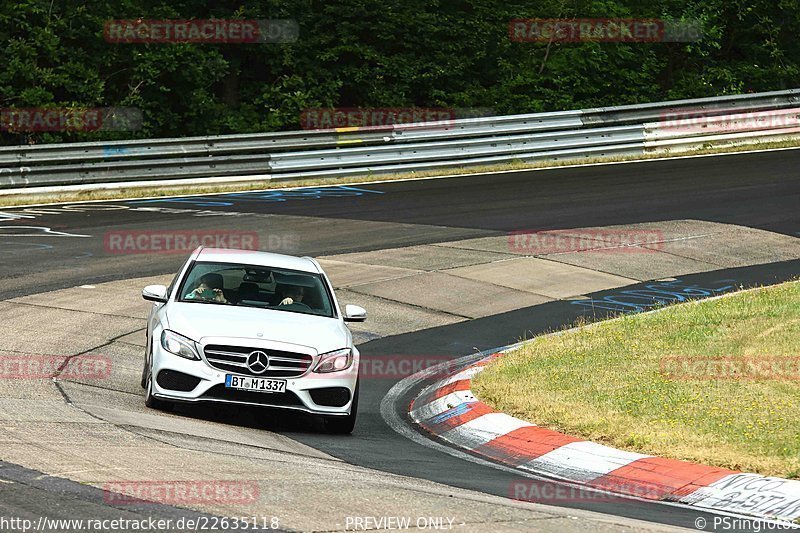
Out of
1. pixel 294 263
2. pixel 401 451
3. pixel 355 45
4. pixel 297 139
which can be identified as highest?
pixel 355 45

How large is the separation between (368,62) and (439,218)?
10718 millimetres

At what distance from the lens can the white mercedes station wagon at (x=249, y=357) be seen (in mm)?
9898

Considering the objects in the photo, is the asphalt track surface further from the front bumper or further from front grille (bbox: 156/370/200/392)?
front grille (bbox: 156/370/200/392)

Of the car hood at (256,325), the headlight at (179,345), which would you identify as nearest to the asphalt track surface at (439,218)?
the car hood at (256,325)

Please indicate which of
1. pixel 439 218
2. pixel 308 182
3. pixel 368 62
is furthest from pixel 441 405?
pixel 368 62

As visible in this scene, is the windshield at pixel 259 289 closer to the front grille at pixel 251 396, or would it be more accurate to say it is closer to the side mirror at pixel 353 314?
the side mirror at pixel 353 314

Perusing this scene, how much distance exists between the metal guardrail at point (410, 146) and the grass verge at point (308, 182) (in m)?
0.19

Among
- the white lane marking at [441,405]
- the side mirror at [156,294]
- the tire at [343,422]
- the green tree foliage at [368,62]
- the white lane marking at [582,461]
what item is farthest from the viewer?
the green tree foliage at [368,62]

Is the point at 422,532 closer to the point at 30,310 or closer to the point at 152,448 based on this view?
the point at 152,448

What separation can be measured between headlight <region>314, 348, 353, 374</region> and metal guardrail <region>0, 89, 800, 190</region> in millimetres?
14937

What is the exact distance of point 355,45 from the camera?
31.2 metres

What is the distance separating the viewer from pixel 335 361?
403 inches

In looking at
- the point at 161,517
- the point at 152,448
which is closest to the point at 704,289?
the point at 152,448

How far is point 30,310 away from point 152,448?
6921 mm
